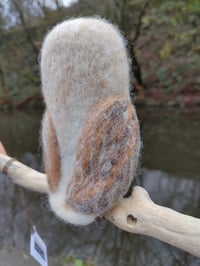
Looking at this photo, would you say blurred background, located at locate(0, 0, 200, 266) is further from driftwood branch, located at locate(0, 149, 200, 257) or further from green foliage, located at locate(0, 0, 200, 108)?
driftwood branch, located at locate(0, 149, 200, 257)

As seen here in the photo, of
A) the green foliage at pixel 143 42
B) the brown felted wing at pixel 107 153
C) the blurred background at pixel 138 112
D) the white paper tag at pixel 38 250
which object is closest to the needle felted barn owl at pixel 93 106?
the brown felted wing at pixel 107 153

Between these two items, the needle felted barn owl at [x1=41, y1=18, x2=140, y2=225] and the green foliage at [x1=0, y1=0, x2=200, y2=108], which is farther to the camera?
the green foliage at [x1=0, y1=0, x2=200, y2=108]

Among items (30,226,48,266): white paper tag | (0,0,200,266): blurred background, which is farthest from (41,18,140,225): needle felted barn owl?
(30,226,48,266): white paper tag

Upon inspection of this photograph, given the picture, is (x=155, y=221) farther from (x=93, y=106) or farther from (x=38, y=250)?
(x=38, y=250)

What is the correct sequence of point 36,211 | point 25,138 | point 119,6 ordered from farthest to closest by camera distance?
point 119,6 → point 25,138 → point 36,211

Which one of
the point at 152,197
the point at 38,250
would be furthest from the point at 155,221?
the point at 152,197

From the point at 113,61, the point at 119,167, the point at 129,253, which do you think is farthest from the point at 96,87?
the point at 129,253

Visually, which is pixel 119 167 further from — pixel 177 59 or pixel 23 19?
pixel 177 59
